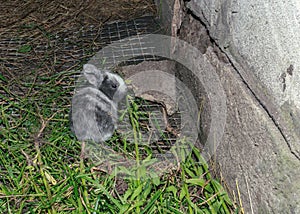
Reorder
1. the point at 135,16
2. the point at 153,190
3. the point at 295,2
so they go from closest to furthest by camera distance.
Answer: the point at 295,2 → the point at 153,190 → the point at 135,16

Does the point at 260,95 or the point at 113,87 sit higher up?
the point at 260,95

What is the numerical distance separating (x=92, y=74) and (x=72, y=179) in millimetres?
731

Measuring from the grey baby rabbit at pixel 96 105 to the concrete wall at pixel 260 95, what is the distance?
23.6 inches

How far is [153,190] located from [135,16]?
5.92 feet

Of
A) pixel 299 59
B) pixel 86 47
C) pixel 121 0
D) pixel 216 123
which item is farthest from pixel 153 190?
pixel 121 0

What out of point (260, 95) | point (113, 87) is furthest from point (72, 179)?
point (260, 95)

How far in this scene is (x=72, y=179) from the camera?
1.98 metres

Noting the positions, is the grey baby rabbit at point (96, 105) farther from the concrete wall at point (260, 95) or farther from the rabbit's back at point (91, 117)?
the concrete wall at point (260, 95)

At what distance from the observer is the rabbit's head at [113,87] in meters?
2.55

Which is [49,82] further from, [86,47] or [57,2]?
[57,2]

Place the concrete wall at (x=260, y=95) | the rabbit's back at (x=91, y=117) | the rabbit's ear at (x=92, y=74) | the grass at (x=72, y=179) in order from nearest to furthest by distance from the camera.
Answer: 1. the concrete wall at (x=260, y=95)
2. the grass at (x=72, y=179)
3. the rabbit's back at (x=91, y=117)
4. the rabbit's ear at (x=92, y=74)

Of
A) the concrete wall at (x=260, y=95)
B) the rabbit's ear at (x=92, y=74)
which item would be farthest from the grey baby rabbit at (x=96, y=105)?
the concrete wall at (x=260, y=95)

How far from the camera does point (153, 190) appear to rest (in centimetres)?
210

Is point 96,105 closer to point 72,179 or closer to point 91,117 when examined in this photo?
point 91,117
